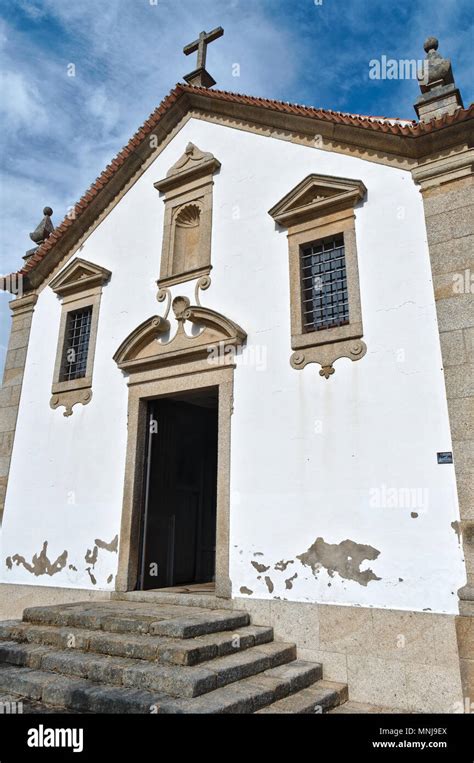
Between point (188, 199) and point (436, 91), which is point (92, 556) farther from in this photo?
point (436, 91)

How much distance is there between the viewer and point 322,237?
22.2 feet

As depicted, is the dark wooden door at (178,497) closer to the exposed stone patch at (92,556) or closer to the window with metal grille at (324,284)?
the exposed stone patch at (92,556)

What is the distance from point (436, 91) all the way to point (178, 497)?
663 centimetres

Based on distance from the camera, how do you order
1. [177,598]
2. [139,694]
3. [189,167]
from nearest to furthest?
[139,694] → [177,598] → [189,167]

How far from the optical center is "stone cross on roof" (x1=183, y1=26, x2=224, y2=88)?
30.4 ft

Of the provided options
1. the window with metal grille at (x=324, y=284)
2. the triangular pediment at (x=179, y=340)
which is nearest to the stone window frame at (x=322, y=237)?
the window with metal grille at (x=324, y=284)

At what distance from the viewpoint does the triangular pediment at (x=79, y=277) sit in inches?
356

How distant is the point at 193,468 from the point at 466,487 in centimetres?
494

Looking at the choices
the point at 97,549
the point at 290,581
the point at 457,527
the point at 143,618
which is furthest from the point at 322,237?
the point at 97,549

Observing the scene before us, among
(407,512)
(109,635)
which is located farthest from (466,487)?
(109,635)

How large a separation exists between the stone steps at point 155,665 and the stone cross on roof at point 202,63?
335 inches
